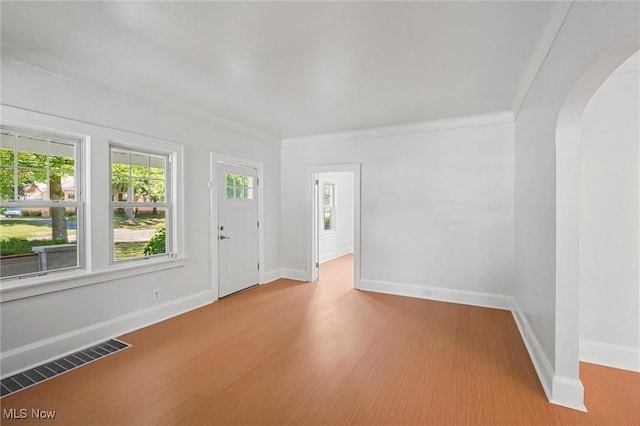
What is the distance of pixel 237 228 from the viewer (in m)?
4.59

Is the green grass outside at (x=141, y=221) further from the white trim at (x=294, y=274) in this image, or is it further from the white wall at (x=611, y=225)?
the white wall at (x=611, y=225)

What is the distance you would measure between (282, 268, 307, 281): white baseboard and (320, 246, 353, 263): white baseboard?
1775 millimetres

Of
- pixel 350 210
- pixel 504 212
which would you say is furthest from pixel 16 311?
pixel 350 210

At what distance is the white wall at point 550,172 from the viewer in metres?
1.46

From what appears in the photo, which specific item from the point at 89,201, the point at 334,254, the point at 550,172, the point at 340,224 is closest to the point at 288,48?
the point at 550,172

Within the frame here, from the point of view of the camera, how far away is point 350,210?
869 centimetres

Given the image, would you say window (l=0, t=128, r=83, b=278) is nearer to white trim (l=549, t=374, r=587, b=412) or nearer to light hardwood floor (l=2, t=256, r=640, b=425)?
light hardwood floor (l=2, t=256, r=640, b=425)

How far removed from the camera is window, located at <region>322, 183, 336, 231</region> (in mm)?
7625

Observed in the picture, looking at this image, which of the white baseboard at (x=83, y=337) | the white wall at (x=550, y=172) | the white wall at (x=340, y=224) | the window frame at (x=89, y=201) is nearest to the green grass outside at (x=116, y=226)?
the window frame at (x=89, y=201)

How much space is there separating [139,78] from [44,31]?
0.78 meters

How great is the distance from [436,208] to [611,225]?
6.36 feet

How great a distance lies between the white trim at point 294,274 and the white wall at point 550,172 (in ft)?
10.6

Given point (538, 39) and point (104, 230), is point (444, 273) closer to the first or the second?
point (538, 39)

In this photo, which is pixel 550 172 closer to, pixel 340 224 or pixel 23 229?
pixel 23 229
